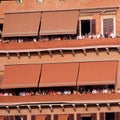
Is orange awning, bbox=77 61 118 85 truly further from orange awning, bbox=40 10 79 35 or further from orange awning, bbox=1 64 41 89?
orange awning, bbox=1 64 41 89

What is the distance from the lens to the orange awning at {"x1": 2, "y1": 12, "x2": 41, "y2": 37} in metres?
76.9

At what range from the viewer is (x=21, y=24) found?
7738cm

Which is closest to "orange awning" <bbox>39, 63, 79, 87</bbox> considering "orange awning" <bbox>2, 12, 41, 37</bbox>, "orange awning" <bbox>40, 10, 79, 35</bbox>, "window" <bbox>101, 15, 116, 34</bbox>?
"orange awning" <bbox>40, 10, 79, 35</bbox>

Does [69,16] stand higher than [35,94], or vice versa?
[69,16]

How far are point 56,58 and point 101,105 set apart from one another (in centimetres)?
620

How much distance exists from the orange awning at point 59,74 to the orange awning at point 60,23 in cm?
303

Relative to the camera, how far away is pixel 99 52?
7462 centimetres

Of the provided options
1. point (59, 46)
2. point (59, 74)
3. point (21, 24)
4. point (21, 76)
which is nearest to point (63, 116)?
point (59, 74)

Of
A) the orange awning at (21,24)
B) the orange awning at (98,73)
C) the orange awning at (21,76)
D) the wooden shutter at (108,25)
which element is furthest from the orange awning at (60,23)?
the orange awning at (98,73)

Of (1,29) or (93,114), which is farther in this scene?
(1,29)

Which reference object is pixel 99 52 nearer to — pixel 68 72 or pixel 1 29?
pixel 68 72

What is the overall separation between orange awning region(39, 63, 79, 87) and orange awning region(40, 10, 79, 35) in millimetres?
3028

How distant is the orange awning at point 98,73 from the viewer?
241 ft

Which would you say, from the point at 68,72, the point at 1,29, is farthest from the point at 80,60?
the point at 1,29
